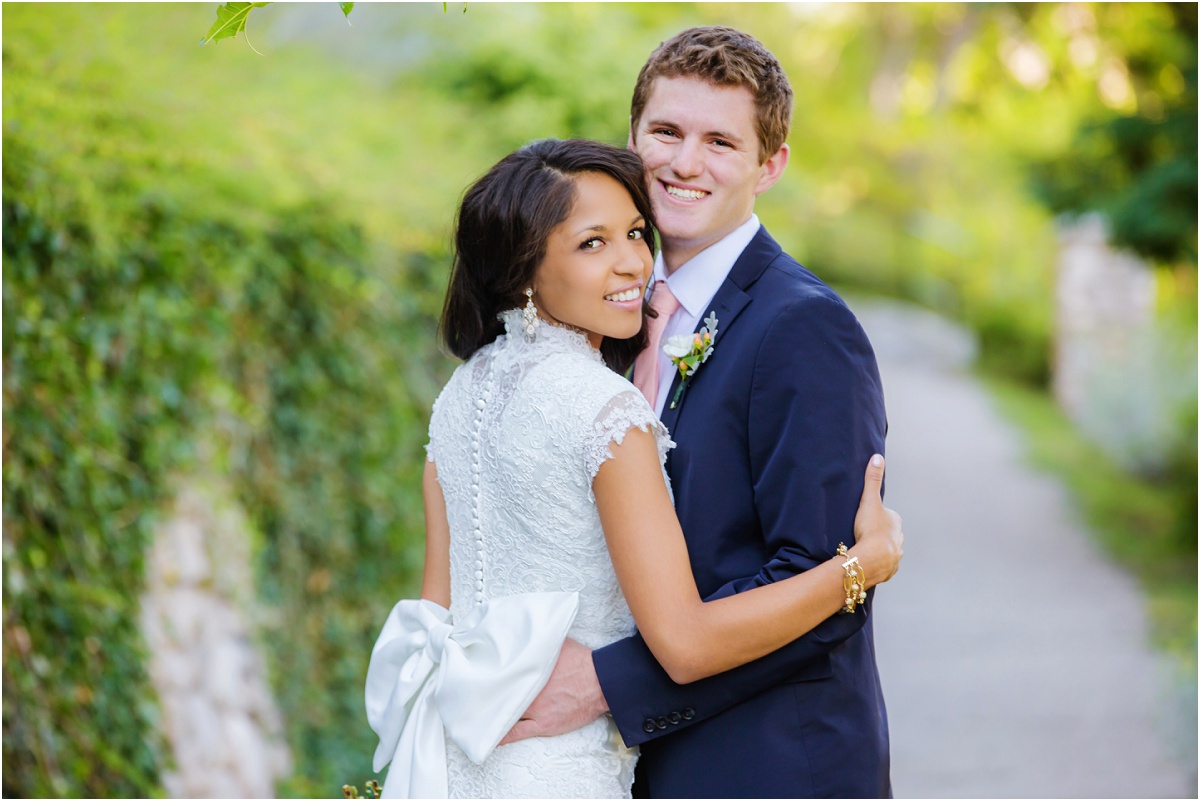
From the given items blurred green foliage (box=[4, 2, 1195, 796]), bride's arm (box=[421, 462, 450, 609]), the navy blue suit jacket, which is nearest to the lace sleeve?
the navy blue suit jacket

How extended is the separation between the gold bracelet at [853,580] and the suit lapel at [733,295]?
43cm

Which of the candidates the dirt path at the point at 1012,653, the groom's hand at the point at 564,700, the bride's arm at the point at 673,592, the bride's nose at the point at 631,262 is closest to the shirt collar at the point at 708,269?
the bride's nose at the point at 631,262

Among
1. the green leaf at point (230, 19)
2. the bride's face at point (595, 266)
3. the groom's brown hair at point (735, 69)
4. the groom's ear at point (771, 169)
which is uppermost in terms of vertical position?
the groom's brown hair at point (735, 69)

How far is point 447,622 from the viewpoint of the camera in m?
2.29

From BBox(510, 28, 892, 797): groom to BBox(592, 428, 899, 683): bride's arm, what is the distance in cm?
5

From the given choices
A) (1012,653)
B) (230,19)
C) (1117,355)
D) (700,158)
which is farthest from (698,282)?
(1117,355)

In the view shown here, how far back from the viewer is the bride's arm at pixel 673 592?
195 centimetres

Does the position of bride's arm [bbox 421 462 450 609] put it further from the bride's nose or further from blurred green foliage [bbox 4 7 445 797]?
blurred green foliage [bbox 4 7 445 797]

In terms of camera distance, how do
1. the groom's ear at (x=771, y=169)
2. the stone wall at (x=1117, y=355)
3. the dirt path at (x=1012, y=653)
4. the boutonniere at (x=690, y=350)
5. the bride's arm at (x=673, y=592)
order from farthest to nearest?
the stone wall at (x=1117, y=355)
the dirt path at (x=1012, y=653)
the groom's ear at (x=771, y=169)
the boutonniere at (x=690, y=350)
the bride's arm at (x=673, y=592)

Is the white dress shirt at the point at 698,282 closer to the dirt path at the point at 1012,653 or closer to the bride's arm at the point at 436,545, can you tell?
the bride's arm at the point at 436,545

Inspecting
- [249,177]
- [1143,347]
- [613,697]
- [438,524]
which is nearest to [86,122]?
[249,177]

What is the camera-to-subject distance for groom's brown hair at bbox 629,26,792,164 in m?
2.34

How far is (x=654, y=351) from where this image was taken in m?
2.41

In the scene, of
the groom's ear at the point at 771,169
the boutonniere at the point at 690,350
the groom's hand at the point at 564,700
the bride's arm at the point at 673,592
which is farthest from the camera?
the groom's ear at the point at 771,169
